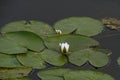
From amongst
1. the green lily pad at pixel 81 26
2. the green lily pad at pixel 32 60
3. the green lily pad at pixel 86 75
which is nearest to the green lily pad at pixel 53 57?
the green lily pad at pixel 32 60

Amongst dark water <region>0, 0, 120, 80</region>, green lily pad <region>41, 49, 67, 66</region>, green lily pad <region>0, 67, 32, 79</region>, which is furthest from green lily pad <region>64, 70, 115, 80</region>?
dark water <region>0, 0, 120, 80</region>

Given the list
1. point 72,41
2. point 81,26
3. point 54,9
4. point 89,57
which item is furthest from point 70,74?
point 54,9

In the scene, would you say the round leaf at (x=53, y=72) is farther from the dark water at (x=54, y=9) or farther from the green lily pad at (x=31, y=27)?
the dark water at (x=54, y=9)

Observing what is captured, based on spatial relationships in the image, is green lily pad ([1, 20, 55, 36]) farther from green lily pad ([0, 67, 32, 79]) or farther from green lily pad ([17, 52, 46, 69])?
Result: green lily pad ([0, 67, 32, 79])

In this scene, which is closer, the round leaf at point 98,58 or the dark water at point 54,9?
the round leaf at point 98,58

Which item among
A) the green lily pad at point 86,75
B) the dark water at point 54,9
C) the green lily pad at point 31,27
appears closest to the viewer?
the green lily pad at point 86,75
